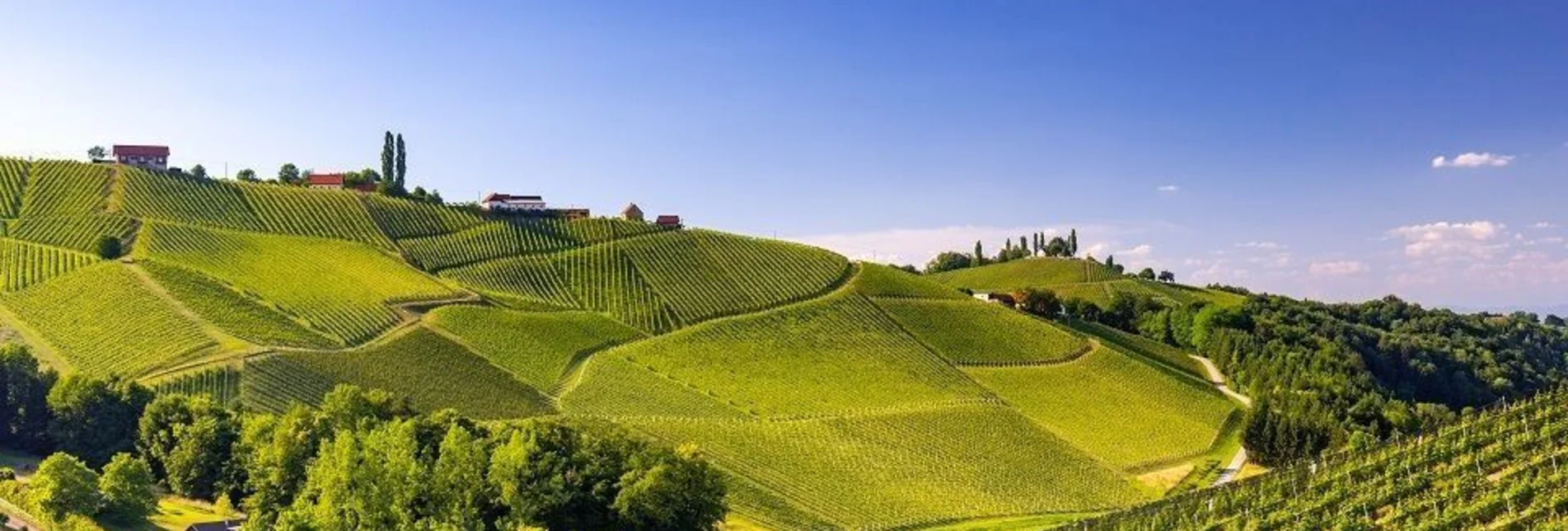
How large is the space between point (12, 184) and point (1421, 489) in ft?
457

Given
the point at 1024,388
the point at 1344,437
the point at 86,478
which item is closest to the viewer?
the point at 86,478

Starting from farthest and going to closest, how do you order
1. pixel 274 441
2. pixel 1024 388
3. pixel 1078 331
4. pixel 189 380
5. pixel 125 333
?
pixel 1078 331 < pixel 1024 388 < pixel 125 333 < pixel 189 380 < pixel 274 441

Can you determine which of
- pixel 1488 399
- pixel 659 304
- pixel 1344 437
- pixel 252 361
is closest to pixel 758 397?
pixel 659 304

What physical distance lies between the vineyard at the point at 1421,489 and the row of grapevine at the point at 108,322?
6768cm

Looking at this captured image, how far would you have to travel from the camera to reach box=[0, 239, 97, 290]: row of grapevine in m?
91.7

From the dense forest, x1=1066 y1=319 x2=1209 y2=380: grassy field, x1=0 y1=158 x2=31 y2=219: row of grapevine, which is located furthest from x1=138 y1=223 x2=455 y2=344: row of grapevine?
the dense forest

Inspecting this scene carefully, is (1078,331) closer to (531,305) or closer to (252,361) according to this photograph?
(531,305)

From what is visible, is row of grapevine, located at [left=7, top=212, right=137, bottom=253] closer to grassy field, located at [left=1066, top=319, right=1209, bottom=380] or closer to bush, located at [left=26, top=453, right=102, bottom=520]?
bush, located at [left=26, top=453, right=102, bottom=520]

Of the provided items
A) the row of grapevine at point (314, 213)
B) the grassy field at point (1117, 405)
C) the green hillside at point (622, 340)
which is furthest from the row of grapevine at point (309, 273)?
the grassy field at point (1117, 405)

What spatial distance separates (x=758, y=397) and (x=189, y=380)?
43043 millimetres

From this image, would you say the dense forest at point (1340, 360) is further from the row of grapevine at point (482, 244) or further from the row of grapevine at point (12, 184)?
the row of grapevine at point (12, 184)

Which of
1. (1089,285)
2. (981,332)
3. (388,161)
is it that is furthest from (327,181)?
(1089,285)

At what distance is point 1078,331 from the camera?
126 metres

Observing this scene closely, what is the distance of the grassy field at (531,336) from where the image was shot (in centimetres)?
9044
